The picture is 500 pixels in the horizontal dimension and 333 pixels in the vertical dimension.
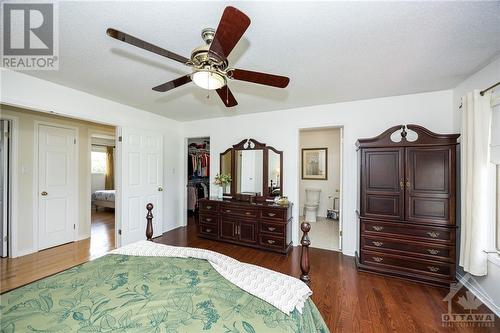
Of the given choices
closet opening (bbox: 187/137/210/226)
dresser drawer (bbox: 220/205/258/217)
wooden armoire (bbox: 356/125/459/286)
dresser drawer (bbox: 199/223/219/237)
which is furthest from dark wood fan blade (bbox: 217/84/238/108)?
closet opening (bbox: 187/137/210/226)

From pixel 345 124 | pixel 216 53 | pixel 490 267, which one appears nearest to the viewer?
pixel 216 53

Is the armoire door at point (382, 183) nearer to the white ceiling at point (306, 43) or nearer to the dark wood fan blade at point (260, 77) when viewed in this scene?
the white ceiling at point (306, 43)

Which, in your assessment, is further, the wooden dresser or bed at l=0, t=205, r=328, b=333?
the wooden dresser

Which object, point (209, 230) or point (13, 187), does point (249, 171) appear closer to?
point (209, 230)

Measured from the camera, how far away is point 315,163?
5594 mm

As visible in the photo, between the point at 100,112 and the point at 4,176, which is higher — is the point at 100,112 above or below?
above

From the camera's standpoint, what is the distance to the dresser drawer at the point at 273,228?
3.29 meters

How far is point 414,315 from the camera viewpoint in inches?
76.4

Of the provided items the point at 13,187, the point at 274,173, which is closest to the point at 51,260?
the point at 13,187

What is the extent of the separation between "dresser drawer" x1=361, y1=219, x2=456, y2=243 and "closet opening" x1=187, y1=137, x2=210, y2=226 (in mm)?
3585

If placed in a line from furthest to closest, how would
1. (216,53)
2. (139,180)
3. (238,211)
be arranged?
1. (139,180)
2. (238,211)
3. (216,53)

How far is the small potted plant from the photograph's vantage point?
13.0 feet

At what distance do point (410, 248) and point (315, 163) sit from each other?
325 centimetres

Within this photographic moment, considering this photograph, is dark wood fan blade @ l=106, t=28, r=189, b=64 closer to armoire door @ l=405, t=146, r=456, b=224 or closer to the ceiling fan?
the ceiling fan
